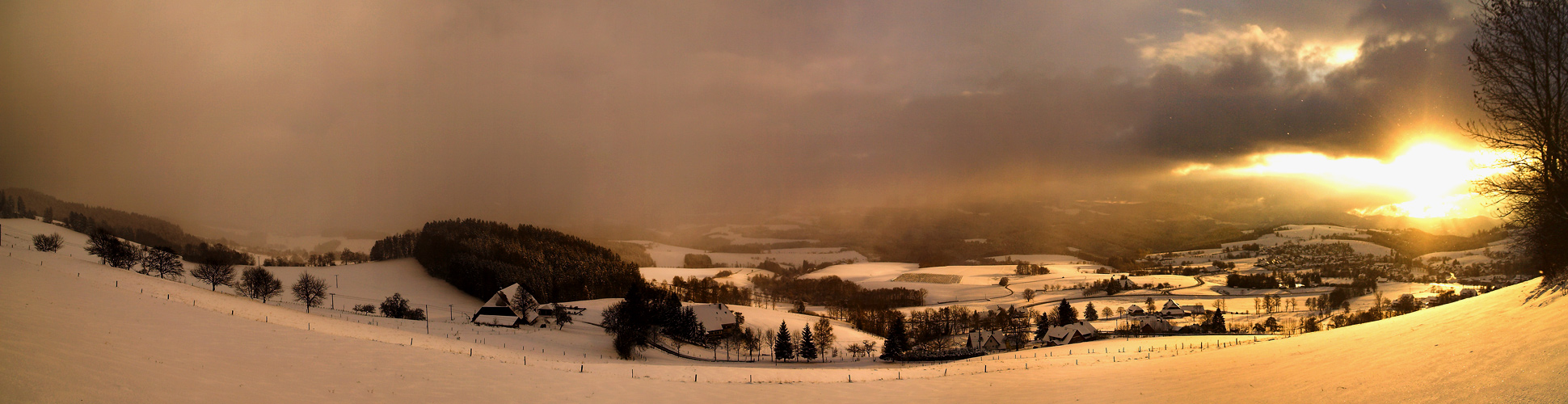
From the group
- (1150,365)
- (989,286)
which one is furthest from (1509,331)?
(989,286)

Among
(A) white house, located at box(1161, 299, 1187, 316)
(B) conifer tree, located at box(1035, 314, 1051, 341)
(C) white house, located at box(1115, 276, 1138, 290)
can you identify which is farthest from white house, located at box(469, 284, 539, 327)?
(C) white house, located at box(1115, 276, 1138, 290)

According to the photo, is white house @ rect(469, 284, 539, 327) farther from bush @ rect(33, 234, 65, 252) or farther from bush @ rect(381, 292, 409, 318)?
bush @ rect(33, 234, 65, 252)

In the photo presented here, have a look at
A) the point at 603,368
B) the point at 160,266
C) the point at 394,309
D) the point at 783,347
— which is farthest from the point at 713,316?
the point at 160,266

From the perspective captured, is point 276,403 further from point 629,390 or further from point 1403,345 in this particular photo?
point 1403,345

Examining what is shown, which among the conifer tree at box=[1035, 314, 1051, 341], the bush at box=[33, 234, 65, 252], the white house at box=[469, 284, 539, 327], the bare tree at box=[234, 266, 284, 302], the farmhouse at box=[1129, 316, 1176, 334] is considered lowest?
the conifer tree at box=[1035, 314, 1051, 341]

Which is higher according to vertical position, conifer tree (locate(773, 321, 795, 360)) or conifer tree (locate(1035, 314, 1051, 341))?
conifer tree (locate(773, 321, 795, 360))
